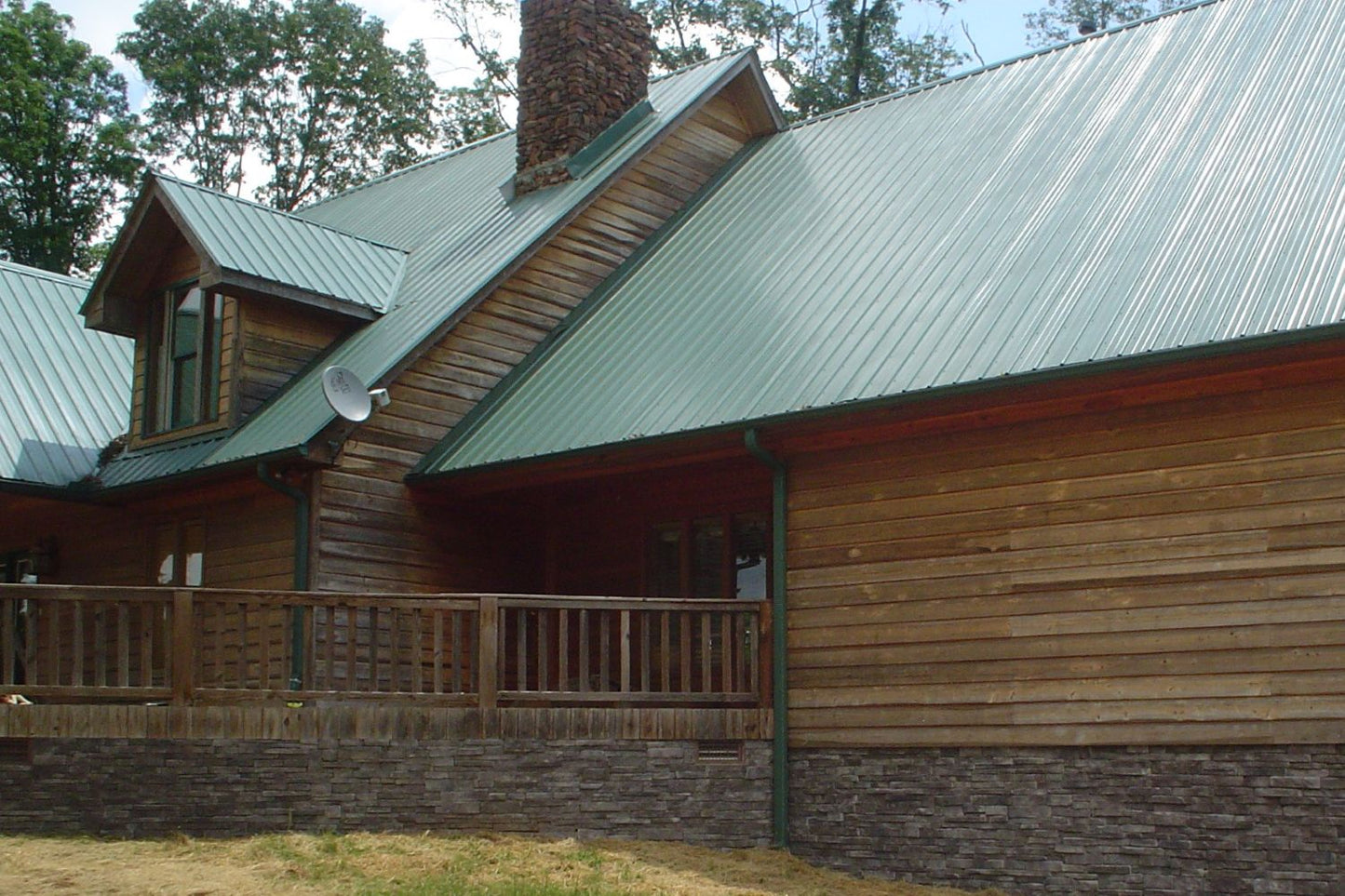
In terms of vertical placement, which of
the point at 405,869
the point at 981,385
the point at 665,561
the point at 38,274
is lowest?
the point at 405,869

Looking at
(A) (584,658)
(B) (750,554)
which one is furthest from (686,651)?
(B) (750,554)

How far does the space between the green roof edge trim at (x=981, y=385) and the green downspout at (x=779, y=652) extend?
0.52m

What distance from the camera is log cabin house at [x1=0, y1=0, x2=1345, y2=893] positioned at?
39.6 feet

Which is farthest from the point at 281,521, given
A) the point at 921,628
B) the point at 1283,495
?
the point at 1283,495

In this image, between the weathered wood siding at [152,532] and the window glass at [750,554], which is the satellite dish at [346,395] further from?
the window glass at [750,554]

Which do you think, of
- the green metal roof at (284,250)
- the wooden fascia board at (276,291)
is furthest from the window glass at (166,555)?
the green metal roof at (284,250)

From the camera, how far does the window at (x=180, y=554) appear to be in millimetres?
18062

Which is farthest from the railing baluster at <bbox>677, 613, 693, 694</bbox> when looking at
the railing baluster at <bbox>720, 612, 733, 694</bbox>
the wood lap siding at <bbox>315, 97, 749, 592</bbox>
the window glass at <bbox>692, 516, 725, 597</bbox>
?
the wood lap siding at <bbox>315, 97, 749, 592</bbox>

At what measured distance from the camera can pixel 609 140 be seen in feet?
69.1

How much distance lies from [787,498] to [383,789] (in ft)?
14.1

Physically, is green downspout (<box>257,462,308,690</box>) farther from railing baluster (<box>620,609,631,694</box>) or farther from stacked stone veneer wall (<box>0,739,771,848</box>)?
railing baluster (<box>620,609,631,694</box>)

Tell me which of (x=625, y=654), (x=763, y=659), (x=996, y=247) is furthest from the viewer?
(x=996, y=247)

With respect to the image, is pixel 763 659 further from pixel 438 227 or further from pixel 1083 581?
pixel 438 227

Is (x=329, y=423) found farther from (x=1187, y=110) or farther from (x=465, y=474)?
(x=1187, y=110)
